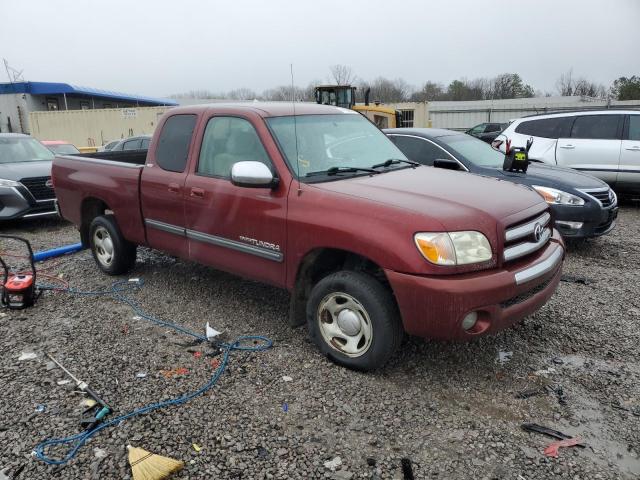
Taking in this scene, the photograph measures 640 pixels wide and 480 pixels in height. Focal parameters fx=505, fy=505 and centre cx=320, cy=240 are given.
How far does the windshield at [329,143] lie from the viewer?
395 centimetres

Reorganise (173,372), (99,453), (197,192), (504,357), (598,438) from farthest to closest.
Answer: (197,192)
(504,357)
(173,372)
(598,438)
(99,453)

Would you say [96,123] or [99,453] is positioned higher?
[96,123]

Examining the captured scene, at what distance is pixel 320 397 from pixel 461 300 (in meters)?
1.11

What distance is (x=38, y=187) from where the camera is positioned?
28.2ft

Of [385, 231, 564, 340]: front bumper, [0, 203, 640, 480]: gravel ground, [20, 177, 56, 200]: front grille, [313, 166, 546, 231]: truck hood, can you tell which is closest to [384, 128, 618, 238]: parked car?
[0, 203, 640, 480]: gravel ground

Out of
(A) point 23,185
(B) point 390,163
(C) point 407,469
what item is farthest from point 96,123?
(C) point 407,469

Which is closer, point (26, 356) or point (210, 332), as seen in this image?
point (26, 356)

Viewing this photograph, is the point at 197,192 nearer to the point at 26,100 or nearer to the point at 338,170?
the point at 338,170

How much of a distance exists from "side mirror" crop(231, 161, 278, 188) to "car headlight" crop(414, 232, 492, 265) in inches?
48.0

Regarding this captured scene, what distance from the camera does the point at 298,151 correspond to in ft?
13.0

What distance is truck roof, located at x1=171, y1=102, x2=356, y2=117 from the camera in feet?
13.8

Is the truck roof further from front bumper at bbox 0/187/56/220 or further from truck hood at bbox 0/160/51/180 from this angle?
truck hood at bbox 0/160/51/180

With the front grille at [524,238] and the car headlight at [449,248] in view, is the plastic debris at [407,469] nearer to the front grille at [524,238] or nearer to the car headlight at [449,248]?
the car headlight at [449,248]

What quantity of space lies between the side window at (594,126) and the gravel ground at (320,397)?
205 inches
